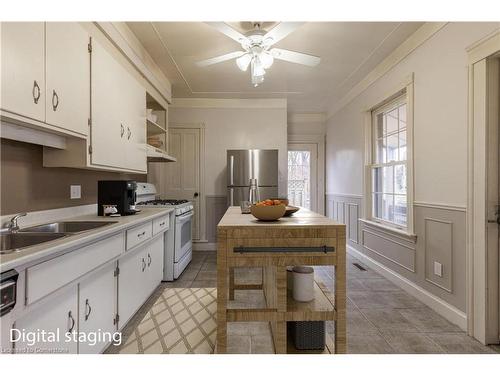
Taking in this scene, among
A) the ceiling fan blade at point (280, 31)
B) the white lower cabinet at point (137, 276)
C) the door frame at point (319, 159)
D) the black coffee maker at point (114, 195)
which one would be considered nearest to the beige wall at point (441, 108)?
the ceiling fan blade at point (280, 31)

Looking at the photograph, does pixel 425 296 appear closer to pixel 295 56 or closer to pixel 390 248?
pixel 390 248

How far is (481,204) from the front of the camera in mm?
2008

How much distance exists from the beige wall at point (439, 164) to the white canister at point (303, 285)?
1464 millimetres

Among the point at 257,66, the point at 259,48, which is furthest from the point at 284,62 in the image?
the point at 259,48

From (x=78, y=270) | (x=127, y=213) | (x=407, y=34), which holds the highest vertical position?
(x=407, y=34)

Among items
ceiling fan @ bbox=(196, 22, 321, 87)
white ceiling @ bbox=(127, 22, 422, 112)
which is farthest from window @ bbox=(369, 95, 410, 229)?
ceiling fan @ bbox=(196, 22, 321, 87)

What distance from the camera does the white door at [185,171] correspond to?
4922 mm

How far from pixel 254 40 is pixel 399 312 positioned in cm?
270

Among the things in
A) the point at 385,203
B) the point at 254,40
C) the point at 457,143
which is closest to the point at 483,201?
the point at 457,143

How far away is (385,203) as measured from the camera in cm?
376

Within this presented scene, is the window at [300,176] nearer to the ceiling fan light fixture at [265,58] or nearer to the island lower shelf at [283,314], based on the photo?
the ceiling fan light fixture at [265,58]

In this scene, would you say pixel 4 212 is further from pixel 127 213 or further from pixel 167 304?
pixel 167 304

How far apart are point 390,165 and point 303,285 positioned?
2.58 m

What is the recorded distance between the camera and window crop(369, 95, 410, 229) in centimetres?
329
